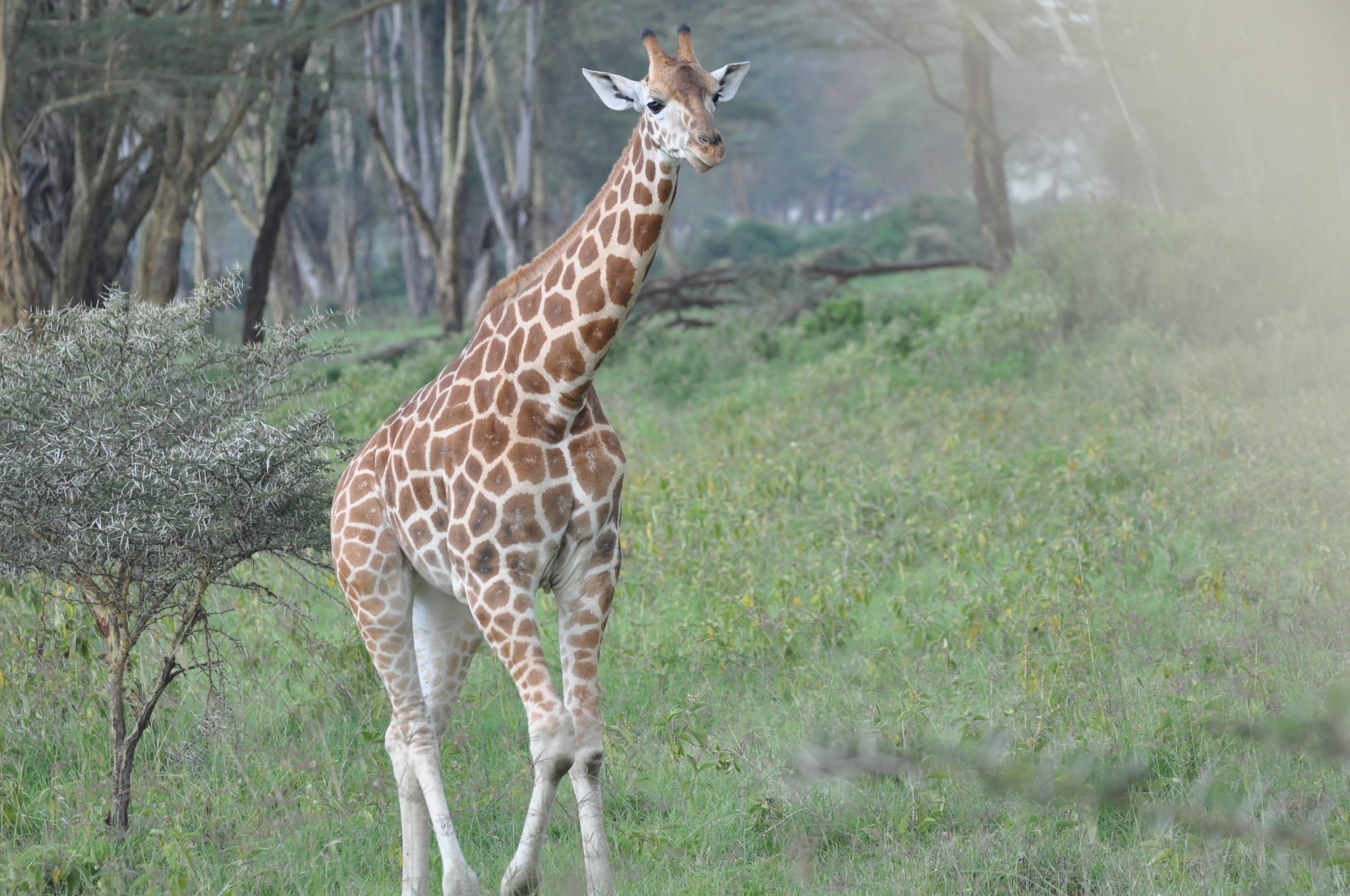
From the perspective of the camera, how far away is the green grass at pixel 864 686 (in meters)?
4.32

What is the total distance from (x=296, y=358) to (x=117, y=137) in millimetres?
9994

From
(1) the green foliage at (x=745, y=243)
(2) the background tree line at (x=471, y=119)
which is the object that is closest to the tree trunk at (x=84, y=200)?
(2) the background tree line at (x=471, y=119)

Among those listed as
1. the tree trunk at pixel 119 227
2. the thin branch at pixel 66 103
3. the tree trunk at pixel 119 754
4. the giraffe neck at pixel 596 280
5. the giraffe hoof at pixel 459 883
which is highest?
the thin branch at pixel 66 103

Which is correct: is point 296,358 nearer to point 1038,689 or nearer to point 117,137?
point 1038,689

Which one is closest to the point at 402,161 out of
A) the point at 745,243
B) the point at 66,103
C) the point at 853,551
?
the point at 66,103

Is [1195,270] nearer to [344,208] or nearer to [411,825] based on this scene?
[411,825]

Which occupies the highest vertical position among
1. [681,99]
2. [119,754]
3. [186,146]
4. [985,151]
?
[186,146]

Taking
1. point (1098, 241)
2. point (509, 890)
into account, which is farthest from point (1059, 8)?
point (509, 890)

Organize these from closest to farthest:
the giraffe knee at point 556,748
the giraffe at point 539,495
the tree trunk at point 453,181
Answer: the giraffe knee at point 556,748 → the giraffe at point 539,495 → the tree trunk at point 453,181

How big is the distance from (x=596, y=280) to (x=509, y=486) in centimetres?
70

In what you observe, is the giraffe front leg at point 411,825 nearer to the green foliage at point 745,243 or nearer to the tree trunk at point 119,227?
the tree trunk at point 119,227

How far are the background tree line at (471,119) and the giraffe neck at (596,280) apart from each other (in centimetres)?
194

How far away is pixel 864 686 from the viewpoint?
5828 millimetres

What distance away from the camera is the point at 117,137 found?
13.7 meters
